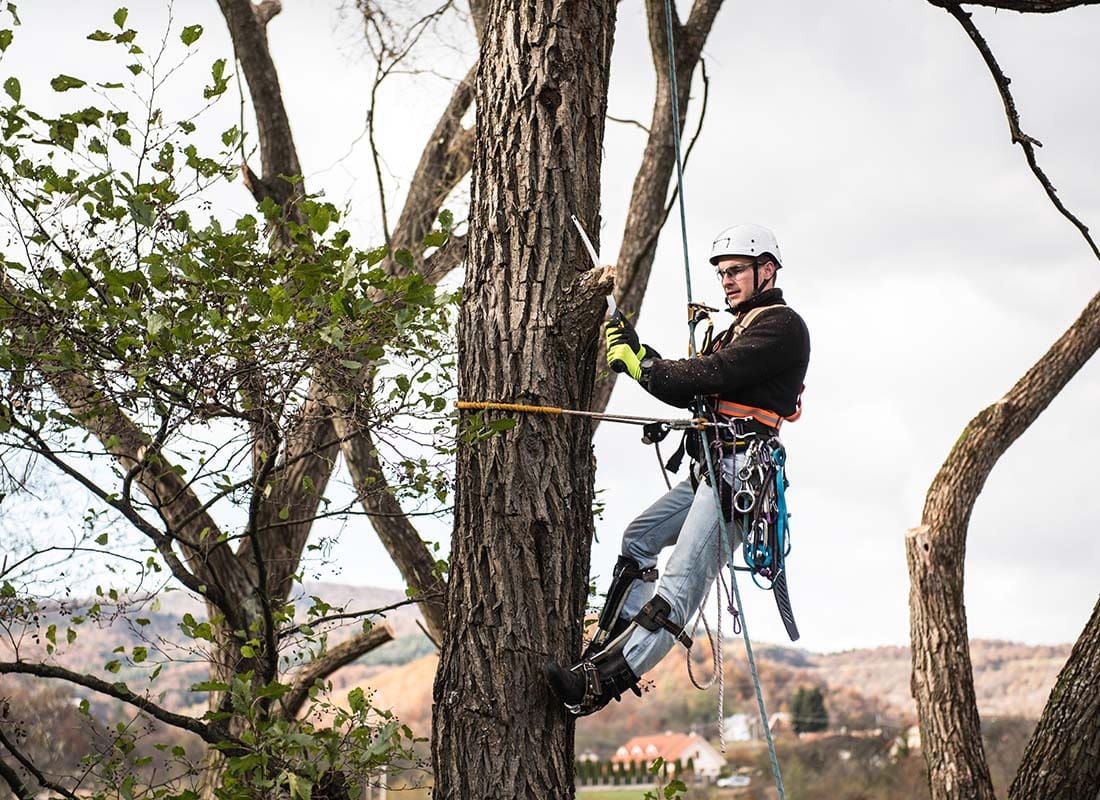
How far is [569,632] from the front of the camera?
153 inches

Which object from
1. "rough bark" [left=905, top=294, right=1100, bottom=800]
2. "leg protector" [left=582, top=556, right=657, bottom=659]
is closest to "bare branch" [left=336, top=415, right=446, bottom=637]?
"rough bark" [left=905, top=294, right=1100, bottom=800]

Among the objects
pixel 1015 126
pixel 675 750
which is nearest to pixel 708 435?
pixel 1015 126

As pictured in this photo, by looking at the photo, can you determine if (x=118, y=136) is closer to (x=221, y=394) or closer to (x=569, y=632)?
(x=221, y=394)

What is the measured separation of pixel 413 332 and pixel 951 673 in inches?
156

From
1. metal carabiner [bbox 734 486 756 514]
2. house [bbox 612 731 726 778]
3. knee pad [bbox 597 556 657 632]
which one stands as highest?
metal carabiner [bbox 734 486 756 514]

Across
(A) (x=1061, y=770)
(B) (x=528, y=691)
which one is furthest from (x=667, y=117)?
(B) (x=528, y=691)

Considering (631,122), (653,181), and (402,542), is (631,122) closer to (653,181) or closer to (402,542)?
(653,181)

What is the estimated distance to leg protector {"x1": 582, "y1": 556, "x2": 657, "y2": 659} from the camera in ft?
13.7

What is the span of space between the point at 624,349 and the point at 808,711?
57.9ft

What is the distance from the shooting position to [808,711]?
20500 mm

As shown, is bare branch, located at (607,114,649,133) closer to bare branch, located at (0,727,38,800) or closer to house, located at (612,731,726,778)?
bare branch, located at (0,727,38,800)

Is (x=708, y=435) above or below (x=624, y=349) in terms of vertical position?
below

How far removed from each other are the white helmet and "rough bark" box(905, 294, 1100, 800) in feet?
10.4

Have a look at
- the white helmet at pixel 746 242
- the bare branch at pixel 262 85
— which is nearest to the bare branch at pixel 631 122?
the bare branch at pixel 262 85
